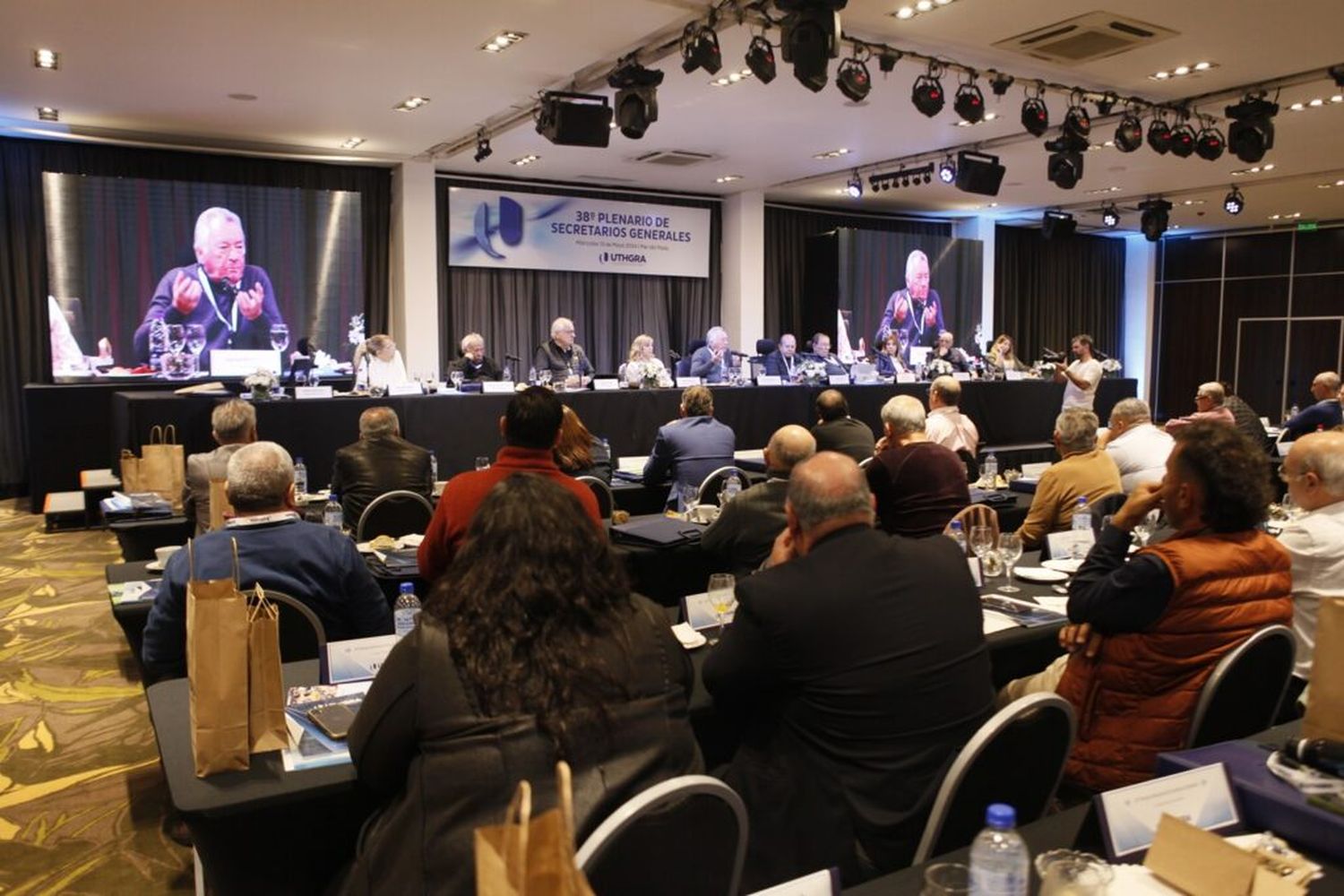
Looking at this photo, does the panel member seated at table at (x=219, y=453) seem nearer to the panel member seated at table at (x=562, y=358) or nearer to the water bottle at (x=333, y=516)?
the water bottle at (x=333, y=516)

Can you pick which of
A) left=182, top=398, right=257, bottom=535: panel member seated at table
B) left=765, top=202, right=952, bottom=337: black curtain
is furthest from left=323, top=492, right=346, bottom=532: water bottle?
left=765, top=202, right=952, bottom=337: black curtain

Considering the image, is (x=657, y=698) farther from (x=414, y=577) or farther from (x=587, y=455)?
(x=587, y=455)

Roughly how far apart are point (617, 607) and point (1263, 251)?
1760 centimetres

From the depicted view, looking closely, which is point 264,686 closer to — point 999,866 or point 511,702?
point 511,702

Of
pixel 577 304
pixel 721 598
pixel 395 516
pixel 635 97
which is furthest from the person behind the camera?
pixel 577 304

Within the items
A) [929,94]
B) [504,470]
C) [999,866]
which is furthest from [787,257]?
[999,866]

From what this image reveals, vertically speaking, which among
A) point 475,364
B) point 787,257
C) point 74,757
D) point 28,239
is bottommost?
point 74,757

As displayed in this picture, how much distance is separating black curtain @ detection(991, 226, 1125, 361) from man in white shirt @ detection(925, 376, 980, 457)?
32.2 feet

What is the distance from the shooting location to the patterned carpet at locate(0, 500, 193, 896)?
2.81m

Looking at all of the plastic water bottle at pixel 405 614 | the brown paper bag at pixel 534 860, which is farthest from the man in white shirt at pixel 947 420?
the brown paper bag at pixel 534 860

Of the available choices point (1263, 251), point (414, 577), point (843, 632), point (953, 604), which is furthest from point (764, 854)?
point (1263, 251)

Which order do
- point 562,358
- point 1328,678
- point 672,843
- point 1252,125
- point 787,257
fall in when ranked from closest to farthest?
point 672,843, point 1328,678, point 1252,125, point 562,358, point 787,257

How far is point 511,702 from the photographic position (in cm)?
140

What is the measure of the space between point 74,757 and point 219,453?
4.03 ft
